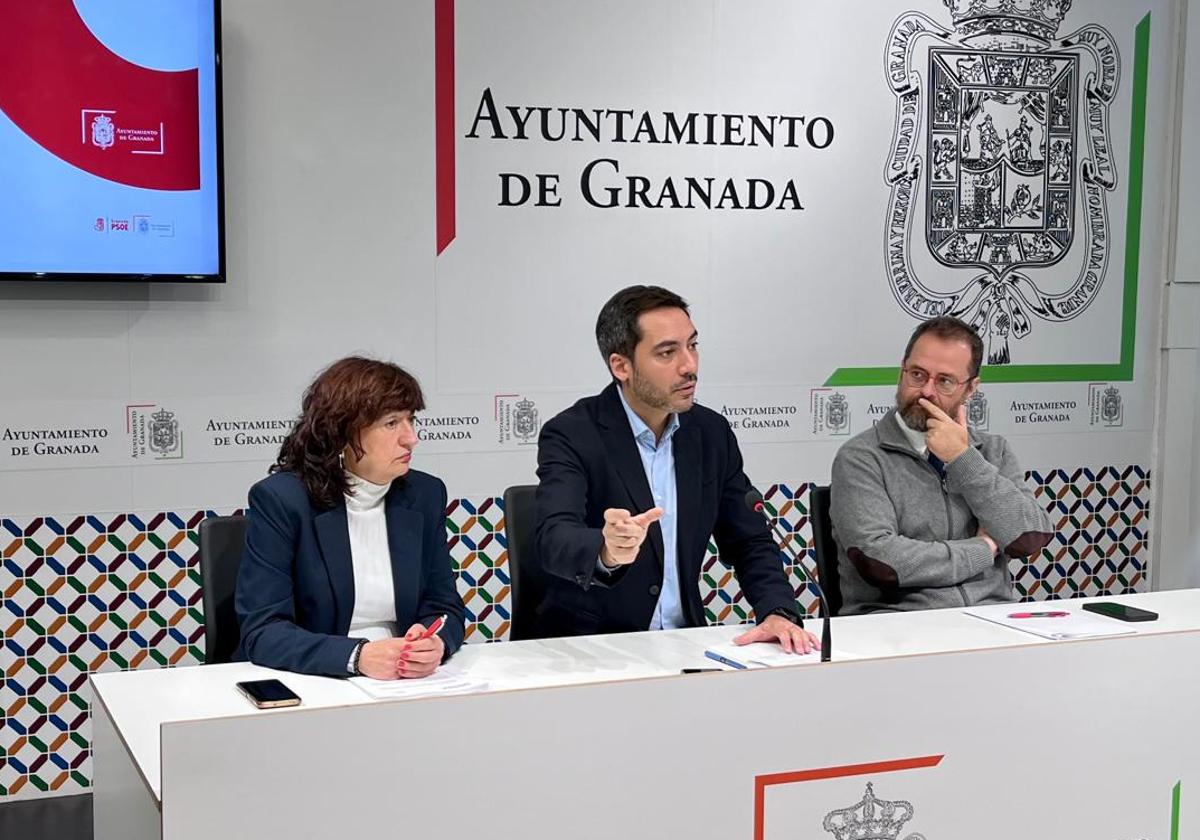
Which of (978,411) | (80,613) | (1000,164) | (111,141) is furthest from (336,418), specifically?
(1000,164)

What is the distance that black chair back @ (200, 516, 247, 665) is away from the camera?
2.74m

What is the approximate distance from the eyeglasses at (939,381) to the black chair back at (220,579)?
1.62 m

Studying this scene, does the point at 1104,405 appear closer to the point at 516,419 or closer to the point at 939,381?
the point at 939,381

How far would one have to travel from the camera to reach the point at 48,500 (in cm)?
367

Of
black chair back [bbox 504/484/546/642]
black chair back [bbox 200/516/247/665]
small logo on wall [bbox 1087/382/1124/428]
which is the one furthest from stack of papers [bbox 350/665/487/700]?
small logo on wall [bbox 1087/382/1124/428]

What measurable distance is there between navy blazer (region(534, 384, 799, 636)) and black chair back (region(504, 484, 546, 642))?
1.7 inches

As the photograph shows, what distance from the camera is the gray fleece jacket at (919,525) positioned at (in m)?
3.08

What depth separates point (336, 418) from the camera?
2.57 meters

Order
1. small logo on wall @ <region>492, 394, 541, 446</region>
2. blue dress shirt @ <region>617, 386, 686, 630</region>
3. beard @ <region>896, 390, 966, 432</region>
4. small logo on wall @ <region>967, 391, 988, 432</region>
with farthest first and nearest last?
small logo on wall @ <region>967, 391, 988, 432</region>, small logo on wall @ <region>492, 394, 541, 446</region>, beard @ <region>896, 390, 966, 432</region>, blue dress shirt @ <region>617, 386, 686, 630</region>

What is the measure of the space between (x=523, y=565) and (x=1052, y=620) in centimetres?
116

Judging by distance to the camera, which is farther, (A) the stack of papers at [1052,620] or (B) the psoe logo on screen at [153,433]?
(B) the psoe logo on screen at [153,433]

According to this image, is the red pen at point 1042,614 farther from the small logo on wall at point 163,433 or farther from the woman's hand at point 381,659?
the small logo on wall at point 163,433

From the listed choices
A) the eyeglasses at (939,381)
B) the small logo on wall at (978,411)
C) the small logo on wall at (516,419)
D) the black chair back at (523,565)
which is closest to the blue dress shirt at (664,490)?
the black chair back at (523,565)

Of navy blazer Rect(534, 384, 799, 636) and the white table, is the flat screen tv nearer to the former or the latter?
navy blazer Rect(534, 384, 799, 636)
